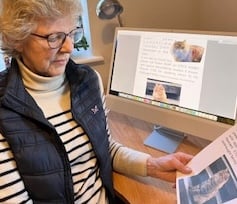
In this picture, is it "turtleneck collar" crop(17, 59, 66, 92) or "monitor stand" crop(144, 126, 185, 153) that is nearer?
"turtleneck collar" crop(17, 59, 66, 92)

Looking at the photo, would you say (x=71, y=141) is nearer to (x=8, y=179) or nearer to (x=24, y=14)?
(x=8, y=179)

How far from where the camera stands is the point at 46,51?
84cm

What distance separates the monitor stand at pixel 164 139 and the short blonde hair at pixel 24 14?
55 centimetres

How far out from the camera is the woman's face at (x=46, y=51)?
0.83 m

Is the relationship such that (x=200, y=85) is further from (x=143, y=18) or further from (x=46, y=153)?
(x=143, y=18)

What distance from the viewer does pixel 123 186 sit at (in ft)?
3.26

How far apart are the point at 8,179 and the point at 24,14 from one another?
16.1 inches

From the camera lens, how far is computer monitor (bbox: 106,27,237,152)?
37.6 inches

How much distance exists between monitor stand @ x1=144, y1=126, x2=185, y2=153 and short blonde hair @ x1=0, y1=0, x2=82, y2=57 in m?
0.55

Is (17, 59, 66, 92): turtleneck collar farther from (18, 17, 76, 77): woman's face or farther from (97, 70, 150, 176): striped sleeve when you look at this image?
(97, 70, 150, 176): striped sleeve

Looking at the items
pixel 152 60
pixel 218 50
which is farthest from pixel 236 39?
pixel 152 60

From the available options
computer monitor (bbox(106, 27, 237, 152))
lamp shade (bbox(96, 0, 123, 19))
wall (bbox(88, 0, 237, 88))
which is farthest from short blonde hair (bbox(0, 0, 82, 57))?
Result: wall (bbox(88, 0, 237, 88))

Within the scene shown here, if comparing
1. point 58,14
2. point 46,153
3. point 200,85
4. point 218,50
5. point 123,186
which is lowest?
point 123,186

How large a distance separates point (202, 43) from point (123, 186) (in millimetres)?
501
